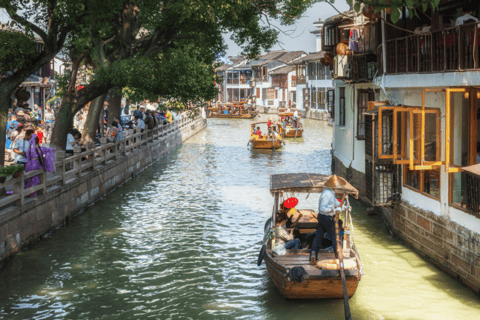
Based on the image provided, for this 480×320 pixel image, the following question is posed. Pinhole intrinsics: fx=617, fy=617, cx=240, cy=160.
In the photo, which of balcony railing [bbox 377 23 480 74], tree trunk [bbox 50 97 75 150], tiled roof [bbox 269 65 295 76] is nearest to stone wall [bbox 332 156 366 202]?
balcony railing [bbox 377 23 480 74]

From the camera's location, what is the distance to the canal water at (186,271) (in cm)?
1029

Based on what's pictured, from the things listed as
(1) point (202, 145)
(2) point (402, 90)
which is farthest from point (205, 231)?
(1) point (202, 145)

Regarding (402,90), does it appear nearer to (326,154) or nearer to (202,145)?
(326,154)

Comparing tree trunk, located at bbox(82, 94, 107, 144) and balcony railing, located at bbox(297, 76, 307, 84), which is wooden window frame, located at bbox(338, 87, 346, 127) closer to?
tree trunk, located at bbox(82, 94, 107, 144)

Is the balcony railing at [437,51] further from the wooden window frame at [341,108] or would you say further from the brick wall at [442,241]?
the wooden window frame at [341,108]

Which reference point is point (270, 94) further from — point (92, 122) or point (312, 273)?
point (312, 273)

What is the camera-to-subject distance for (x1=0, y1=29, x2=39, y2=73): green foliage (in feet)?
54.0

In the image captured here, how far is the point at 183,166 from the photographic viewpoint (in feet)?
96.4

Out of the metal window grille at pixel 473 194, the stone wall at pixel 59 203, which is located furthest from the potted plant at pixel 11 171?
the metal window grille at pixel 473 194

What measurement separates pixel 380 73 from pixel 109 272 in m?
8.02

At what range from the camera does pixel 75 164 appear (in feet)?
58.9

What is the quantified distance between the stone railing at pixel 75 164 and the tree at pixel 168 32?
1.26m

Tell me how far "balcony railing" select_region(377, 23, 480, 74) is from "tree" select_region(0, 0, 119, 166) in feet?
28.1

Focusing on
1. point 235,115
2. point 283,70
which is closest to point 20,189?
point 235,115
